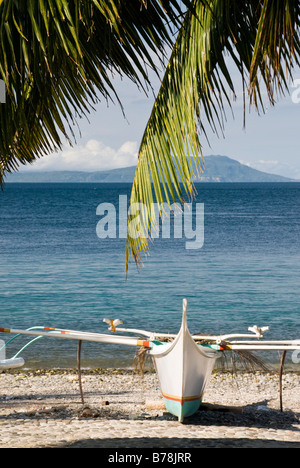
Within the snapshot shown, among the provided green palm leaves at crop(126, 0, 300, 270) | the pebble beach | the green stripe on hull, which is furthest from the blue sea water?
green palm leaves at crop(126, 0, 300, 270)

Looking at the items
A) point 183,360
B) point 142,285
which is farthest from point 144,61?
point 142,285

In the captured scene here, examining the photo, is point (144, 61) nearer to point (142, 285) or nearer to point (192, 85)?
point (192, 85)

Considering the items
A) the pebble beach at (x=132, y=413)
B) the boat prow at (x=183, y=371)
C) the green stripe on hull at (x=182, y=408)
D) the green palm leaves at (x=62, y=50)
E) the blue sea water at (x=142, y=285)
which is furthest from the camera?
the blue sea water at (x=142, y=285)

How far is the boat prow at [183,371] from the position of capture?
23.9 ft

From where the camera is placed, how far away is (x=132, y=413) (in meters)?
8.49

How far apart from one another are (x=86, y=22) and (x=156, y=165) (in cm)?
102

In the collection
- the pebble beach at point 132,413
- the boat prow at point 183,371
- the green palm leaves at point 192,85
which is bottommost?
the pebble beach at point 132,413

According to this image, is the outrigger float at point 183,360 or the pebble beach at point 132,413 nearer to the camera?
the pebble beach at point 132,413

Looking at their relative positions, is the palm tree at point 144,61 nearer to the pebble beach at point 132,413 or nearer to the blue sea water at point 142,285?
the pebble beach at point 132,413

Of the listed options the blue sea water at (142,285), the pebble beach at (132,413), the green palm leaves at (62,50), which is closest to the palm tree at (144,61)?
the green palm leaves at (62,50)

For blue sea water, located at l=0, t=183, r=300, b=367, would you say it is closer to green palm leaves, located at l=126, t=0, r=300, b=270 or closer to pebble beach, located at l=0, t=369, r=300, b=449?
pebble beach, located at l=0, t=369, r=300, b=449

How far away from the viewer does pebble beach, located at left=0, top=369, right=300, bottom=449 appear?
6.25 m

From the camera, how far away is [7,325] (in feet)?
59.0

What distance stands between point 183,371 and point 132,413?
Result: 1607 mm
